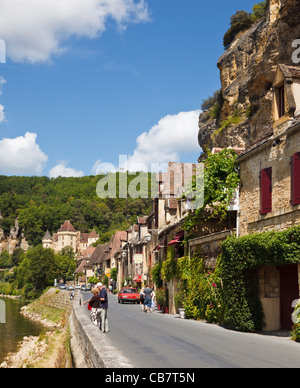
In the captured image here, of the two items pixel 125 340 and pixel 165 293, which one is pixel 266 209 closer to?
pixel 125 340

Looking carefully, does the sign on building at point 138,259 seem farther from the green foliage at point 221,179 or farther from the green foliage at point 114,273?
the green foliage at point 221,179

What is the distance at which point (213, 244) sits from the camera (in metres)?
20.4

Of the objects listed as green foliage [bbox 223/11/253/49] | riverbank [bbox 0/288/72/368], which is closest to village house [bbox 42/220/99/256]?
riverbank [bbox 0/288/72/368]

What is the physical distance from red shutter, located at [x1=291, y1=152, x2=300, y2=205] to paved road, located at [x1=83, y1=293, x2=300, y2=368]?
430 cm

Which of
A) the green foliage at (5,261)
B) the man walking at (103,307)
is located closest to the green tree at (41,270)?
the man walking at (103,307)

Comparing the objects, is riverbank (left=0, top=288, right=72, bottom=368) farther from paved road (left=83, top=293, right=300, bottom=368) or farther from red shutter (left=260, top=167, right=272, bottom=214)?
red shutter (left=260, top=167, right=272, bottom=214)

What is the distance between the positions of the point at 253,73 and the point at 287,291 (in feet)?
78.2

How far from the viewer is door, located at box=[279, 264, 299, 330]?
15.1 meters

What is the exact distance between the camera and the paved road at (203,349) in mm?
8852

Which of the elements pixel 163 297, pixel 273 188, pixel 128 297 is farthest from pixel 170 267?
pixel 273 188

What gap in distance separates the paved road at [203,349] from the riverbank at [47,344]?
298cm

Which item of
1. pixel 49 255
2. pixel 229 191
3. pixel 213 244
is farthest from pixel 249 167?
pixel 49 255

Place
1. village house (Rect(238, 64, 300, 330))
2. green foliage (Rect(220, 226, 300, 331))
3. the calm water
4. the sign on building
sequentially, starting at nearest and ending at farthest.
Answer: green foliage (Rect(220, 226, 300, 331))
village house (Rect(238, 64, 300, 330))
the calm water
the sign on building
